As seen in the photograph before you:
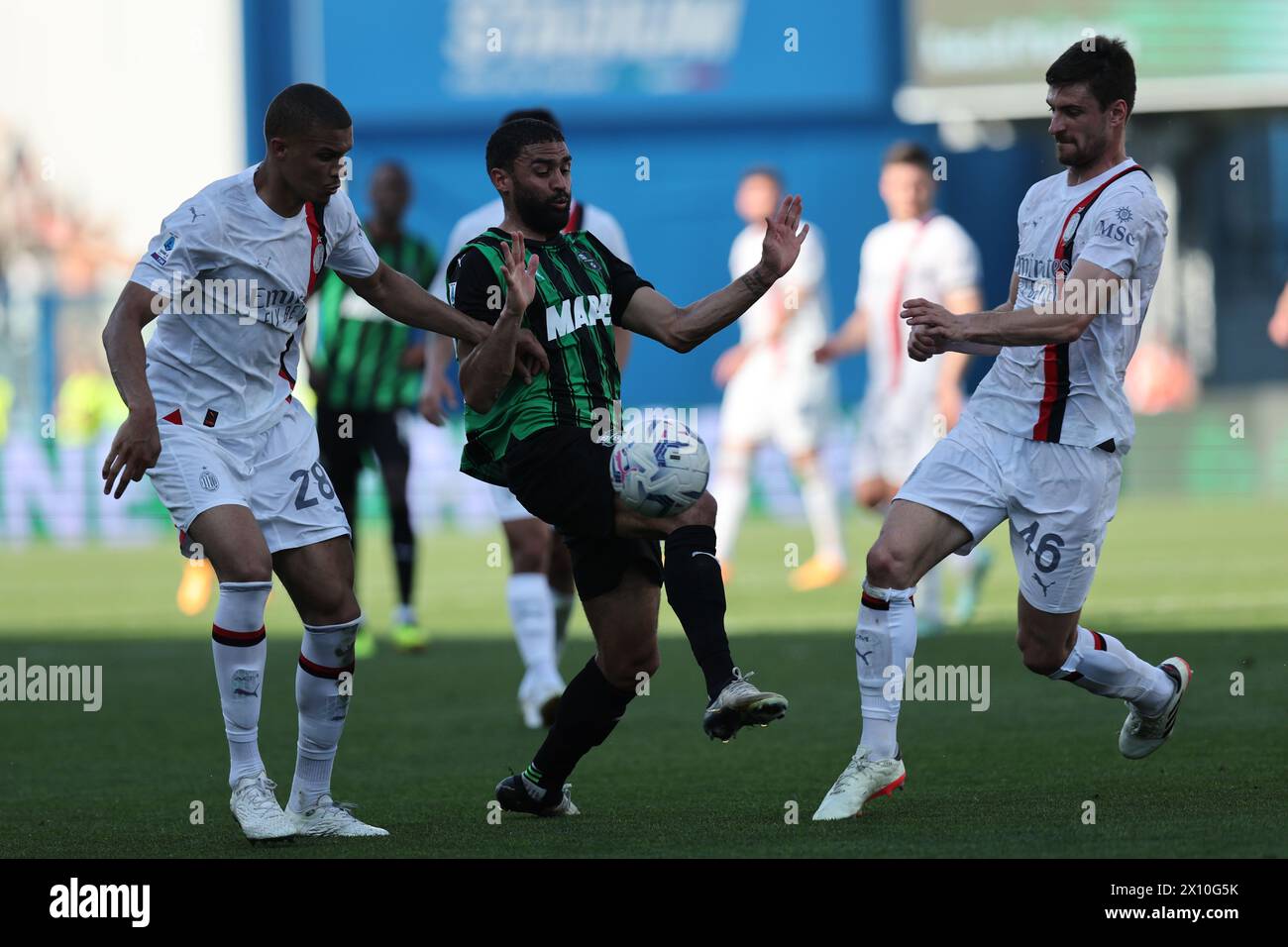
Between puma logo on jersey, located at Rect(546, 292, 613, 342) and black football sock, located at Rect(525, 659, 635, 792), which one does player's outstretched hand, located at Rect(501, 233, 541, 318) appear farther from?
black football sock, located at Rect(525, 659, 635, 792)

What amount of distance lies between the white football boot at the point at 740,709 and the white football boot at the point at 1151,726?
6.53ft

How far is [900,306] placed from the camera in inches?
466

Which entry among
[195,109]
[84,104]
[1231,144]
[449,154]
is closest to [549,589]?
[449,154]

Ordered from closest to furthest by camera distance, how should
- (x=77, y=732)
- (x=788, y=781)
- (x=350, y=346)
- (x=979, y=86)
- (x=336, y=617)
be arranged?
(x=336, y=617) < (x=788, y=781) < (x=77, y=732) < (x=350, y=346) < (x=979, y=86)

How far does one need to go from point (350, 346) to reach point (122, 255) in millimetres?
17904

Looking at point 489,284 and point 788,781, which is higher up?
point 489,284

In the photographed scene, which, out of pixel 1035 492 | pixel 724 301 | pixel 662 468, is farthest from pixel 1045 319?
pixel 662 468

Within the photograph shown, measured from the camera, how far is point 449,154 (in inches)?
1040

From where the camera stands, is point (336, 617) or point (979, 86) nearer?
point (336, 617)

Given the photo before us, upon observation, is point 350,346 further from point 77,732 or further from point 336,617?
point 336,617

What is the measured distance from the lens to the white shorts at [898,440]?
39.2ft

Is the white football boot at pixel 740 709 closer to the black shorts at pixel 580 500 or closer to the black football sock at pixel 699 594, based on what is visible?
the black football sock at pixel 699 594

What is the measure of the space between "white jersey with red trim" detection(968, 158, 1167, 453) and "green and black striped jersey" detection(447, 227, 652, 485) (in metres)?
1.29

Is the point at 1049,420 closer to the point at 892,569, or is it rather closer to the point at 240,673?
the point at 892,569
